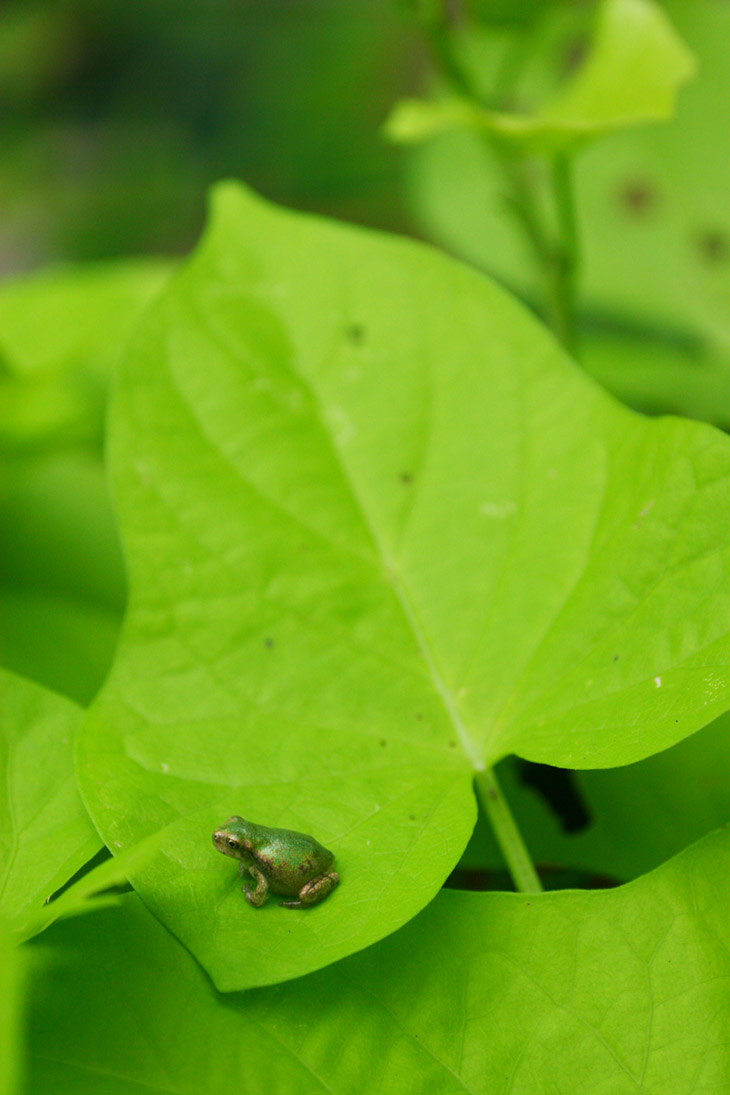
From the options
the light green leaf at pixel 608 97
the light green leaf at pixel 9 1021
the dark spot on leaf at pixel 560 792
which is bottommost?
the dark spot on leaf at pixel 560 792

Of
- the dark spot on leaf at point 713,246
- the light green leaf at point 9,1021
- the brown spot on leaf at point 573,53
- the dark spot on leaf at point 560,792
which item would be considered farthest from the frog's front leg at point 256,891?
the brown spot on leaf at point 573,53

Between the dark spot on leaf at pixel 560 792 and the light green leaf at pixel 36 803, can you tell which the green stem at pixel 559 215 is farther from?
the light green leaf at pixel 36 803

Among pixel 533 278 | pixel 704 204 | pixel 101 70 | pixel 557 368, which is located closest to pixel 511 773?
pixel 557 368

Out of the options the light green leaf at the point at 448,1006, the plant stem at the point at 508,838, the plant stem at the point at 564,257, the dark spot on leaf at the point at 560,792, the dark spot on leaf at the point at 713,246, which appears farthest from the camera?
the dark spot on leaf at the point at 713,246

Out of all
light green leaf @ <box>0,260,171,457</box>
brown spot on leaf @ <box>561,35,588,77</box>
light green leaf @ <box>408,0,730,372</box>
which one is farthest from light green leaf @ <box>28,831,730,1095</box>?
brown spot on leaf @ <box>561,35,588,77</box>

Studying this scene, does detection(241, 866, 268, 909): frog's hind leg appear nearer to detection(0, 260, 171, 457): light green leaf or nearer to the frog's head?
the frog's head
